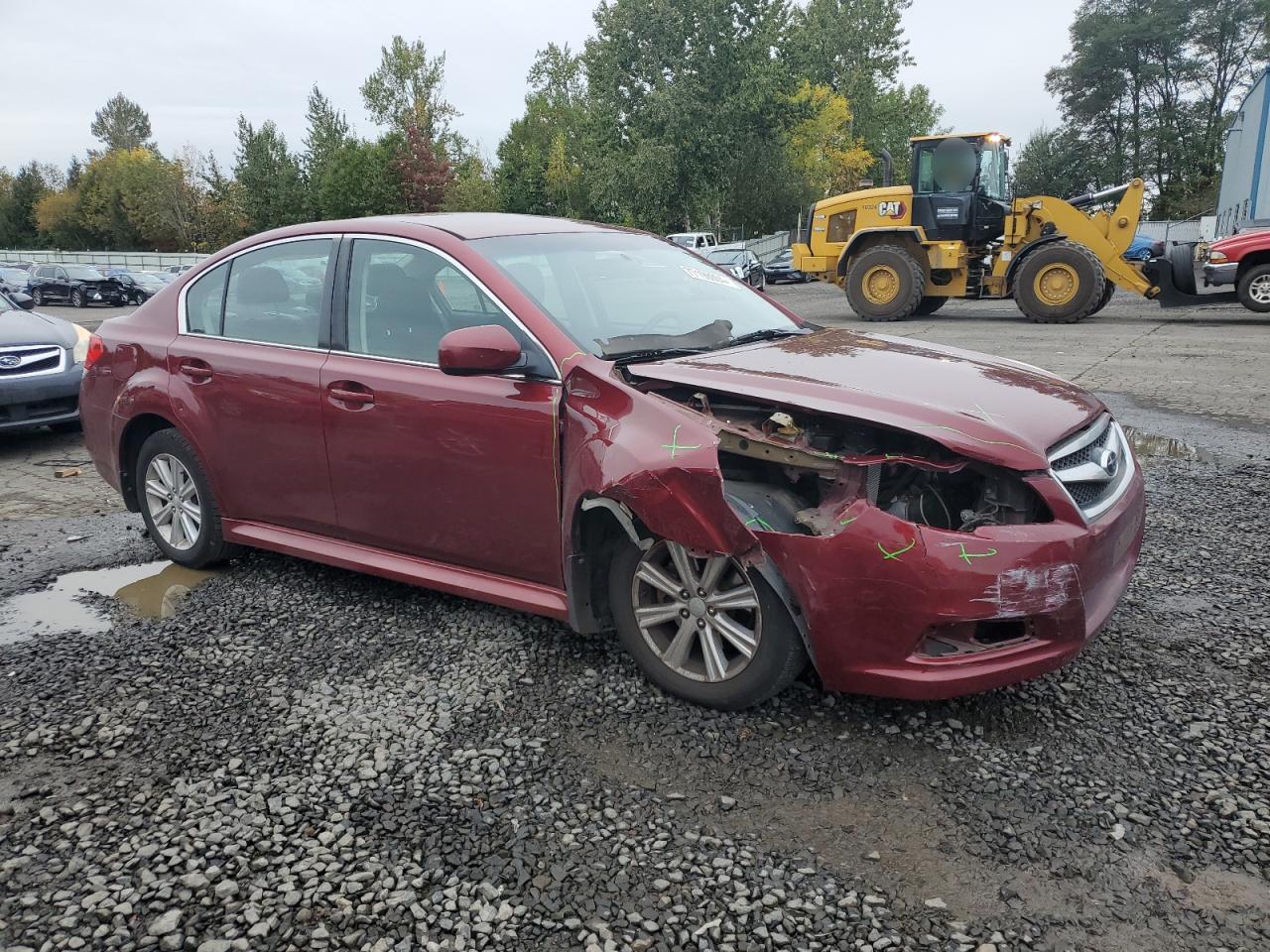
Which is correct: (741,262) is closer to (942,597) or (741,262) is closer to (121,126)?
(942,597)

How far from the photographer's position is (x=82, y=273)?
108ft

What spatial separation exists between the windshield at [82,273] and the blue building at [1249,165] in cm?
3514

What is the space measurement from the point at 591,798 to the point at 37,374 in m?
7.04

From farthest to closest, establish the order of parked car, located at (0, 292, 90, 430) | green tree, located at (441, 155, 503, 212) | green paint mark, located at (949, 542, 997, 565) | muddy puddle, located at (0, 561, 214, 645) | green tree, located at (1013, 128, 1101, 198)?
1. green tree, located at (1013, 128, 1101, 198)
2. green tree, located at (441, 155, 503, 212)
3. parked car, located at (0, 292, 90, 430)
4. muddy puddle, located at (0, 561, 214, 645)
5. green paint mark, located at (949, 542, 997, 565)

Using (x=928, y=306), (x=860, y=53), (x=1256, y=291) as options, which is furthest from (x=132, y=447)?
(x=860, y=53)

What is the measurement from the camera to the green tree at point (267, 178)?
189 ft

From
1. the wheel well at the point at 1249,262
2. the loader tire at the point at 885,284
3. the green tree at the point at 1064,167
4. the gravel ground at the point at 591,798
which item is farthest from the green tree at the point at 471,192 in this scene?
the gravel ground at the point at 591,798

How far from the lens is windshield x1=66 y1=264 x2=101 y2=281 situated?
3278cm

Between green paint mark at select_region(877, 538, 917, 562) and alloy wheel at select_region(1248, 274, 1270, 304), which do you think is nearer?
green paint mark at select_region(877, 538, 917, 562)

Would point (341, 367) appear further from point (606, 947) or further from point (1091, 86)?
point (1091, 86)

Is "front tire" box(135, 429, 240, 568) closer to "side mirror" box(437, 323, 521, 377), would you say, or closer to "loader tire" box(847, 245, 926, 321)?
"side mirror" box(437, 323, 521, 377)

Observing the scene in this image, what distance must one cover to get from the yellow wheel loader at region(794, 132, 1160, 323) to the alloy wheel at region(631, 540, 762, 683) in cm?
1406

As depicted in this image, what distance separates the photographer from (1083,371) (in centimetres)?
1015

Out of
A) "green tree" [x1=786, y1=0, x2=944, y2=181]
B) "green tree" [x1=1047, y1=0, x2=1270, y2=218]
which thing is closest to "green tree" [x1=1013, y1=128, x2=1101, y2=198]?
"green tree" [x1=1047, y1=0, x2=1270, y2=218]
